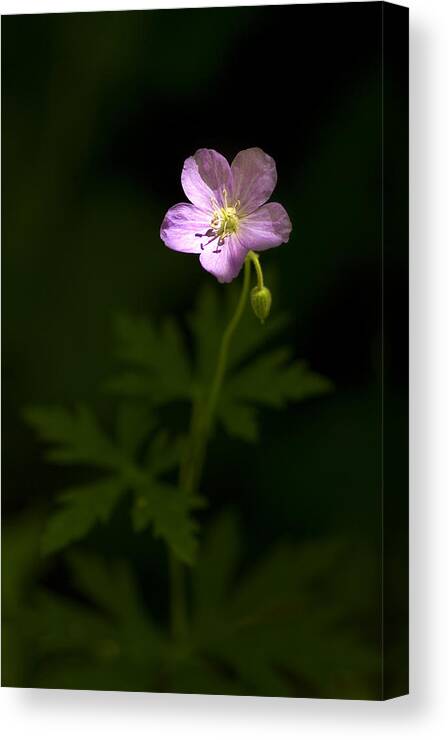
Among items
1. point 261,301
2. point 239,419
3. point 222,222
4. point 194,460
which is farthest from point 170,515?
point 222,222

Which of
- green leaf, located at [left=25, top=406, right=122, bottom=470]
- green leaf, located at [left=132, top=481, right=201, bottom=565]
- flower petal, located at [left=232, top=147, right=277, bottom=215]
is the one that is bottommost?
green leaf, located at [left=132, top=481, right=201, bottom=565]

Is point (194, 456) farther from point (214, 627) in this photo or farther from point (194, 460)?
point (214, 627)

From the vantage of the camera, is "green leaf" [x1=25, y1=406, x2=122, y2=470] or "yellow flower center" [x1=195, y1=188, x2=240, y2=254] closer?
"yellow flower center" [x1=195, y1=188, x2=240, y2=254]

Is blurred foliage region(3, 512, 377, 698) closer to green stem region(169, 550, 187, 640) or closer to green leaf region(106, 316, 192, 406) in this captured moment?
green stem region(169, 550, 187, 640)

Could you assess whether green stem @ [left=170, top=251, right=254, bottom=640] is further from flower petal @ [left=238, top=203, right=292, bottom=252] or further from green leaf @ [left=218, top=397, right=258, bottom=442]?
flower petal @ [left=238, top=203, right=292, bottom=252]

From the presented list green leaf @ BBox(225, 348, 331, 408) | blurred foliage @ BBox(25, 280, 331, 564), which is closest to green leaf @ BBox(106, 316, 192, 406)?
blurred foliage @ BBox(25, 280, 331, 564)

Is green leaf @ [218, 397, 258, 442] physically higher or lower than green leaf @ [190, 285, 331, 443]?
lower

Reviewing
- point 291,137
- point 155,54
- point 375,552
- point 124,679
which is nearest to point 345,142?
point 291,137
